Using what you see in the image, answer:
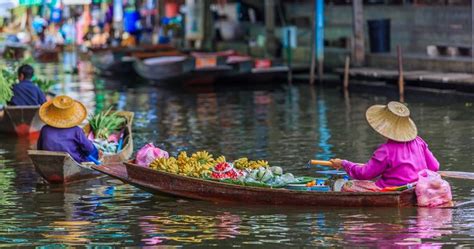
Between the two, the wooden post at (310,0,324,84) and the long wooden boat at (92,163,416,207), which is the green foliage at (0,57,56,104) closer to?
the long wooden boat at (92,163,416,207)

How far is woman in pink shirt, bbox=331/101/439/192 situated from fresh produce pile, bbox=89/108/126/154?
5.13 m

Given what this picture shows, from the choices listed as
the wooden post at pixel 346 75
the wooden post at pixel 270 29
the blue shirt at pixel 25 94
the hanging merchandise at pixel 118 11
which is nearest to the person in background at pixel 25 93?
the blue shirt at pixel 25 94

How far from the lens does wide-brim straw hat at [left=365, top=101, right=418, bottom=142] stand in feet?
37.8

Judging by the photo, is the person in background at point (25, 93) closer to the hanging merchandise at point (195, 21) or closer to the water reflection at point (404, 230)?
the water reflection at point (404, 230)

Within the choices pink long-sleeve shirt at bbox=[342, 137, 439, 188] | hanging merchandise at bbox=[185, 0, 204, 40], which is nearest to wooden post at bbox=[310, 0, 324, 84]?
hanging merchandise at bbox=[185, 0, 204, 40]

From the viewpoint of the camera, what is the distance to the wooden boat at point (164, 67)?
103 ft

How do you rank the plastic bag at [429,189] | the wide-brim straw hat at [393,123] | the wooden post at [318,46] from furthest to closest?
the wooden post at [318,46] < the wide-brim straw hat at [393,123] < the plastic bag at [429,189]

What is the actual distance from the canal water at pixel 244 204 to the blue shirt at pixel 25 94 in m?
0.74

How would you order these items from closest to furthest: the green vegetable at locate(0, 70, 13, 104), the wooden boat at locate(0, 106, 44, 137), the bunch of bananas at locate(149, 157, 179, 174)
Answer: the bunch of bananas at locate(149, 157, 179, 174) → the green vegetable at locate(0, 70, 13, 104) → the wooden boat at locate(0, 106, 44, 137)

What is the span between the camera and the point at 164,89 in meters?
31.6

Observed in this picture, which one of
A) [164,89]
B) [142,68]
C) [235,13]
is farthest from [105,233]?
[235,13]

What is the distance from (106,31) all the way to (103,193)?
131 feet

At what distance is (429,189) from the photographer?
11312 mm

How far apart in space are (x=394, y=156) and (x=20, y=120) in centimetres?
984
